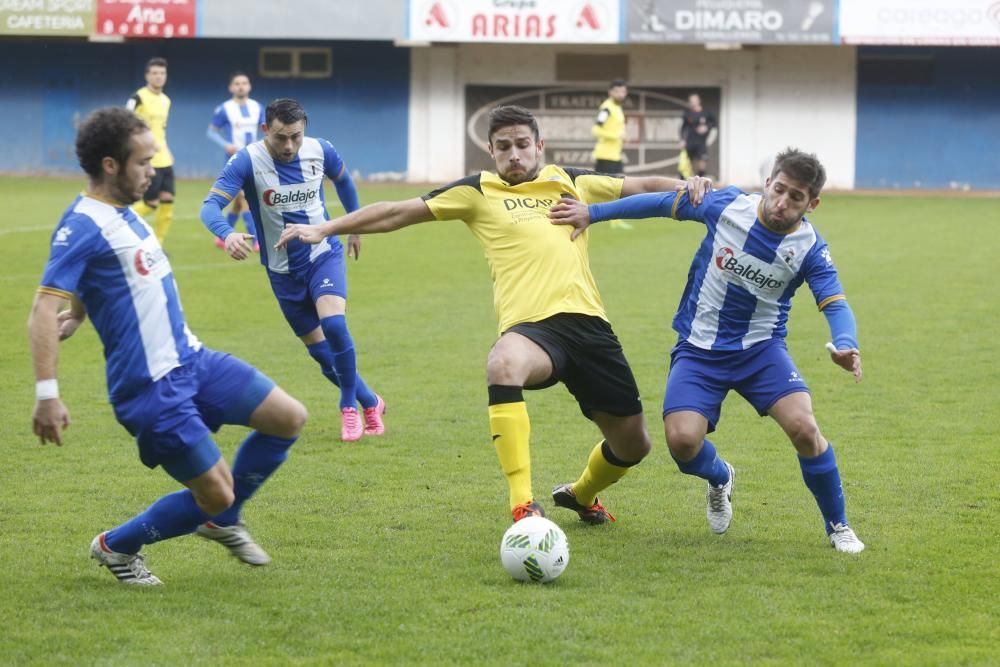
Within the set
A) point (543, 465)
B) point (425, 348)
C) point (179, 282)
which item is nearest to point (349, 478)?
point (543, 465)

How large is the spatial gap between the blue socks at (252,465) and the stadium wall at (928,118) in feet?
97.7

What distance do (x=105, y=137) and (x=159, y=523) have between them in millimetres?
1433

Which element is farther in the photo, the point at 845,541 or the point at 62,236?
the point at 845,541

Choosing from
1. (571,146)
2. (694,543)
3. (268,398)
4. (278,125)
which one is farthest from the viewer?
(571,146)

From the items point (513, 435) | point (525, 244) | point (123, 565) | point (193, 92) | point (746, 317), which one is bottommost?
point (123, 565)

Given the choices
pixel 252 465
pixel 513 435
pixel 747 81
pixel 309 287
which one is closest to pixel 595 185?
pixel 513 435

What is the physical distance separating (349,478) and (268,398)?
2015 mm

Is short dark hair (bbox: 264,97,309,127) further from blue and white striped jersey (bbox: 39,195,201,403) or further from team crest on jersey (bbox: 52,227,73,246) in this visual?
team crest on jersey (bbox: 52,227,73,246)

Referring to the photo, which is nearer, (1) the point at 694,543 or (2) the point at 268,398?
(2) the point at 268,398

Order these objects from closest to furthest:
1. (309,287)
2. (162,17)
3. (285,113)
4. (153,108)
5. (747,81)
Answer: (285,113) → (309,287) → (153,108) → (162,17) → (747,81)

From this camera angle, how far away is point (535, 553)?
203 inches

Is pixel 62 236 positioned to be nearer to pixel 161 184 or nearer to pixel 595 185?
pixel 595 185

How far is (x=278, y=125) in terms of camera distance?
805 centimetres

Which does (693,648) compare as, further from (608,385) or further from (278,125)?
(278,125)
